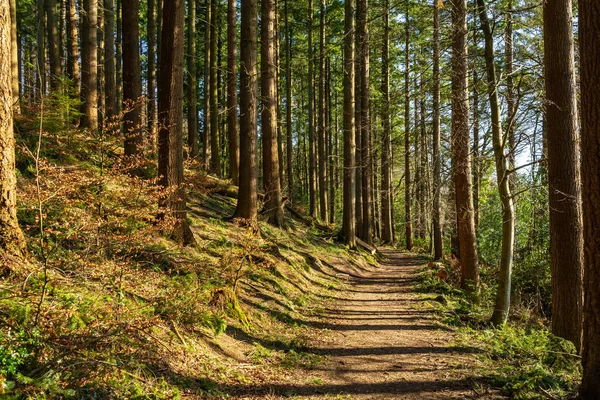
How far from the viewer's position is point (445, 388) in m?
4.97

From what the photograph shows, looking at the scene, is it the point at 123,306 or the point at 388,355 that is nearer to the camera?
the point at 123,306

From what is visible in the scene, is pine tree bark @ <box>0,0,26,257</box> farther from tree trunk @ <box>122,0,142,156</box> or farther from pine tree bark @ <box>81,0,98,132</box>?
pine tree bark @ <box>81,0,98,132</box>

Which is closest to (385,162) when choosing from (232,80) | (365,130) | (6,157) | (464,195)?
(365,130)

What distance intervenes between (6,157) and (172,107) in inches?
167

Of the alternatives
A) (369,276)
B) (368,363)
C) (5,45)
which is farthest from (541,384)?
(369,276)

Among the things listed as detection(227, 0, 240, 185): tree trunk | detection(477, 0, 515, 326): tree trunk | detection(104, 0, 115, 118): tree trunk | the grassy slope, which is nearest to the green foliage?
detection(477, 0, 515, 326): tree trunk

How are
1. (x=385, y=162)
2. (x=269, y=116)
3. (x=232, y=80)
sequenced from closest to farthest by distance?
(x=269, y=116), (x=232, y=80), (x=385, y=162)

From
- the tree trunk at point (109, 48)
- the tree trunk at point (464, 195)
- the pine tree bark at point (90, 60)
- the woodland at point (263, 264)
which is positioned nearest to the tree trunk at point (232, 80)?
the woodland at point (263, 264)

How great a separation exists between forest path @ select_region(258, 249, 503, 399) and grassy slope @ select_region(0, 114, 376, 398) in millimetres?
427

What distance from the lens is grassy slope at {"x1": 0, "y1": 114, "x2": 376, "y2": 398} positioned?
349cm

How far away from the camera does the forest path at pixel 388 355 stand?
4.96m

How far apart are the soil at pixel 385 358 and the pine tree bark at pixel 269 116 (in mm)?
3757

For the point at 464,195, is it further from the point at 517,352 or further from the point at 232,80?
the point at 232,80

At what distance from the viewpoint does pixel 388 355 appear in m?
6.26
